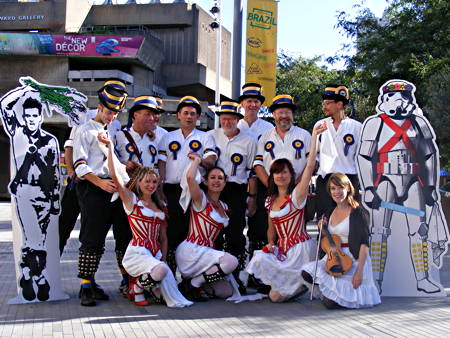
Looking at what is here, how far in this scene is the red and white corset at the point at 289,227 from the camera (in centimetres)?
665

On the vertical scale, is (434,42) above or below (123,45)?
below

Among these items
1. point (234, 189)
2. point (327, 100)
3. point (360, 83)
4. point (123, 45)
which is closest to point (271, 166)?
point (234, 189)

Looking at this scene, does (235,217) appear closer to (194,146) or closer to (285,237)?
(285,237)

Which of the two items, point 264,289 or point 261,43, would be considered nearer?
point 264,289

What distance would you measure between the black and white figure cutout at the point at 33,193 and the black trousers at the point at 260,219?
2.30 m

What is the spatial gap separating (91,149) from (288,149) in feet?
7.36

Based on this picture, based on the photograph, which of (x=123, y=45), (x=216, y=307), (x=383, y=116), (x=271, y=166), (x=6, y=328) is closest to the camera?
(x=6, y=328)

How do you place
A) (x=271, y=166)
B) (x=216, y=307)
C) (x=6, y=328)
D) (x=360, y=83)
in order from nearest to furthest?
(x=6, y=328)
(x=216, y=307)
(x=271, y=166)
(x=360, y=83)

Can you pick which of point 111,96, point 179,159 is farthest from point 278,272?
point 111,96

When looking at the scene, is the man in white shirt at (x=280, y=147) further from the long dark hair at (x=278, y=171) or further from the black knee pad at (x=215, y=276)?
the black knee pad at (x=215, y=276)

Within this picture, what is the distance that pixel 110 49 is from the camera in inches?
1537

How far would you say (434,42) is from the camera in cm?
1659

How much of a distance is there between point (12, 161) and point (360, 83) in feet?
49.1

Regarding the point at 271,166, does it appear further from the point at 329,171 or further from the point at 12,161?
the point at 12,161
